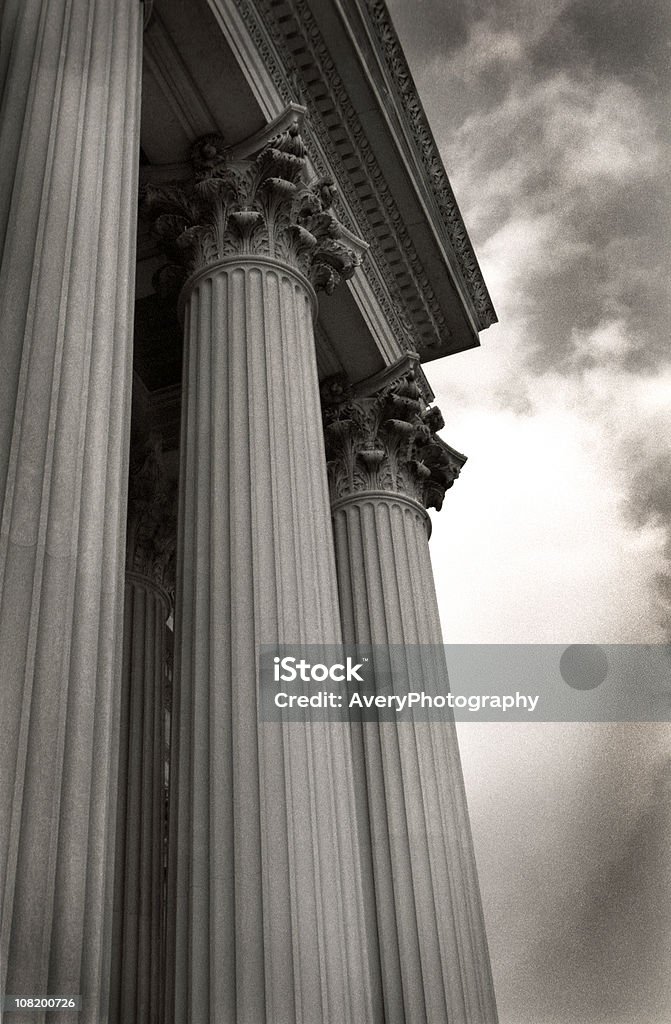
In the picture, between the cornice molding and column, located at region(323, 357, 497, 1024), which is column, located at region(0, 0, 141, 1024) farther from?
column, located at region(323, 357, 497, 1024)

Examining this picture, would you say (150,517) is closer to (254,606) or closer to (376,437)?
(376,437)

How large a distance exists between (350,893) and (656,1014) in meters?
15.9

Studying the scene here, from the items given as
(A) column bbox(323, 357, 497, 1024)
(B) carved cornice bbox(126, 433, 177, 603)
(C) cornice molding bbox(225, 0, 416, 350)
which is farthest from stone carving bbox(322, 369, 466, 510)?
(B) carved cornice bbox(126, 433, 177, 603)

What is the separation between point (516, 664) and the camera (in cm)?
2611

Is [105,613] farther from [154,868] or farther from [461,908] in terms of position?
[154,868]

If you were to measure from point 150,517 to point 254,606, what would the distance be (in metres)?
9.44

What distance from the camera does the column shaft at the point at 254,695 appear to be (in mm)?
9188

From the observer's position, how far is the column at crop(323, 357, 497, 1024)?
14.2 metres

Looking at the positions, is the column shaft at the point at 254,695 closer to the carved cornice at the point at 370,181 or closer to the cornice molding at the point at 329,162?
the cornice molding at the point at 329,162

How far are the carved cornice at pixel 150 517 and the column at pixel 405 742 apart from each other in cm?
337

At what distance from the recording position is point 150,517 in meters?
20.0
